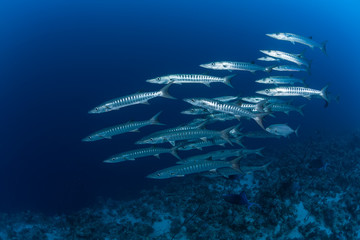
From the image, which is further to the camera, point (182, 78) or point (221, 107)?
point (182, 78)

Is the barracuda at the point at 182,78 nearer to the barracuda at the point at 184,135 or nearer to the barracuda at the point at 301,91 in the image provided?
the barracuda at the point at 184,135

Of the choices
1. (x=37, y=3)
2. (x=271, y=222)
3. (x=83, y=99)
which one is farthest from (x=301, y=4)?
(x=271, y=222)

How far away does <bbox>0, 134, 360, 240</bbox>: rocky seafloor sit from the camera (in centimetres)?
779

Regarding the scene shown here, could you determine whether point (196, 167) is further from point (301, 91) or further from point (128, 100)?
point (301, 91)

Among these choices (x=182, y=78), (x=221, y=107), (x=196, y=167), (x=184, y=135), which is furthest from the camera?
(x=182, y=78)

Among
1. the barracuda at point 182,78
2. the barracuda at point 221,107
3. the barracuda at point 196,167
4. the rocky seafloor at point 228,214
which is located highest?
the barracuda at point 182,78

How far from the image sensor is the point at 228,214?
8.04 meters

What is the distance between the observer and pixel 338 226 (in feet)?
28.1

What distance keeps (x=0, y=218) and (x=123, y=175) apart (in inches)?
280

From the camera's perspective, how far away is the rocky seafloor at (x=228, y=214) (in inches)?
307

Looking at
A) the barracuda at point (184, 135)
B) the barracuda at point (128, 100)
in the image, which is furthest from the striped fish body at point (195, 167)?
the barracuda at point (128, 100)

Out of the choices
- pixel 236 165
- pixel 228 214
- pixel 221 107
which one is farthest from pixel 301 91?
pixel 228 214

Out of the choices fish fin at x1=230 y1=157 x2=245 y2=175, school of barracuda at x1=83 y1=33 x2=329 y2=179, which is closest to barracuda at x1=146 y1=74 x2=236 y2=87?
school of barracuda at x1=83 y1=33 x2=329 y2=179

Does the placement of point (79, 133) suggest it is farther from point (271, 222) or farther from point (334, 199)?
point (334, 199)
